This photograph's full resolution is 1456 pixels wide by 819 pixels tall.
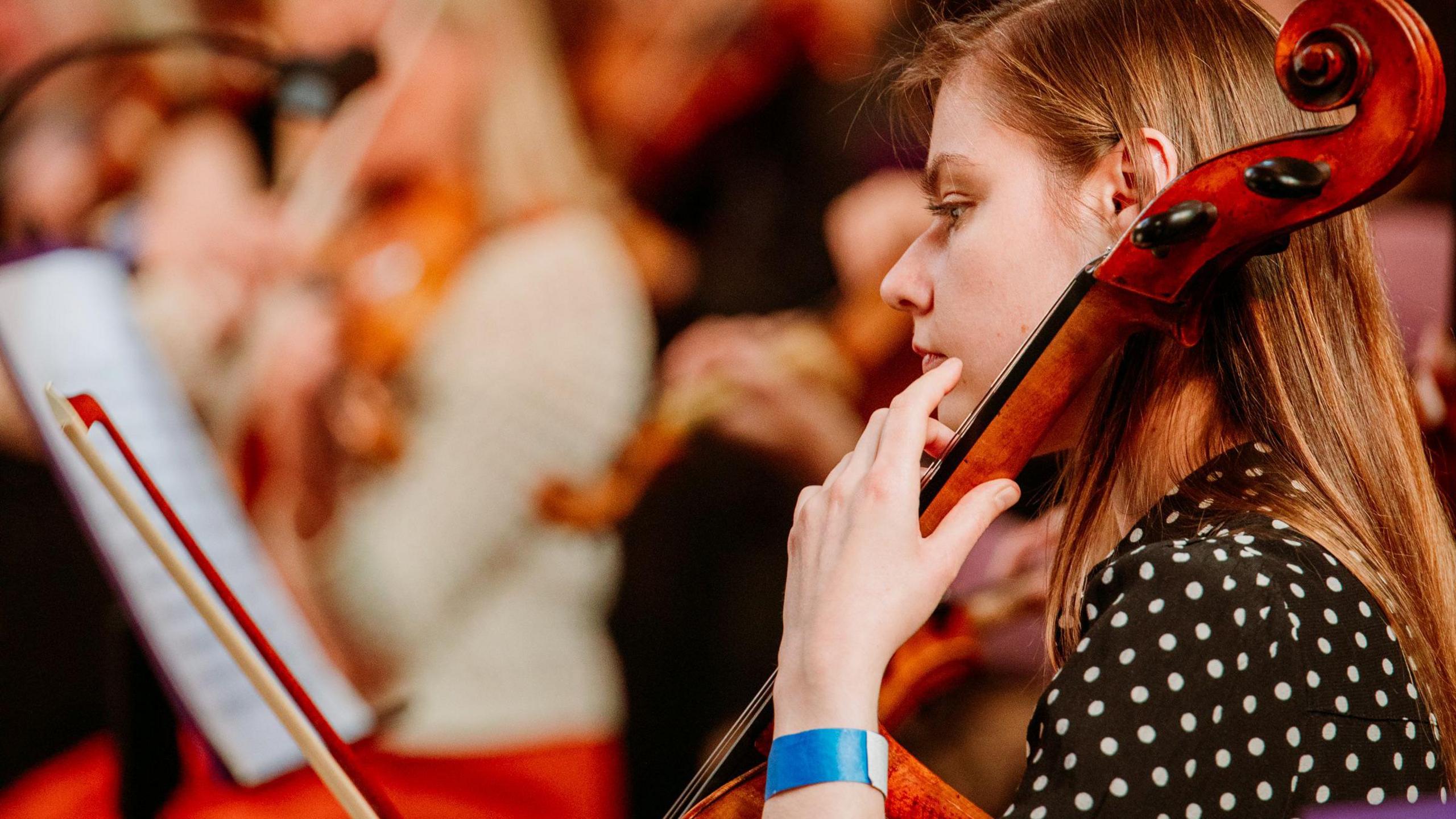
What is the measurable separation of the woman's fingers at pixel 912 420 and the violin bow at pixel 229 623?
0.48 meters

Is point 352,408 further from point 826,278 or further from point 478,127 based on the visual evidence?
point 826,278

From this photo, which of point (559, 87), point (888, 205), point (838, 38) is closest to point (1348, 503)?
point (888, 205)

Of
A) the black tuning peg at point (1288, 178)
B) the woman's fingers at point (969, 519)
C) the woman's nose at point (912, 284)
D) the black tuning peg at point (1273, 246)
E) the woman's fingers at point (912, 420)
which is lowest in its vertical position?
the woman's fingers at point (969, 519)

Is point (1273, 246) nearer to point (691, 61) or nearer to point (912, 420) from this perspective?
point (912, 420)

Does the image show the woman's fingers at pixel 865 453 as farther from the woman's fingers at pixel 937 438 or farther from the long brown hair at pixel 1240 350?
the long brown hair at pixel 1240 350

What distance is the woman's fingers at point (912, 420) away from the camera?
2.77ft

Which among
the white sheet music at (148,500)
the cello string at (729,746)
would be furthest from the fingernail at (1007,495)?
the white sheet music at (148,500)

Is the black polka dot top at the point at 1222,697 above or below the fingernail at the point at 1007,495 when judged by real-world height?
below

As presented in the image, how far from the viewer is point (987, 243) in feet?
3.05

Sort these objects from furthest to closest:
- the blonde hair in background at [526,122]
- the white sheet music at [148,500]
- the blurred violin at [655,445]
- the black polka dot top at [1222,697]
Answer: the blonde hair in background at [526,122] → the blurred violin at [655,445] → the white sheet music at [148,500] → the black polka dot top at [1222,697]

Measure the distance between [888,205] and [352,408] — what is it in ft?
3.92

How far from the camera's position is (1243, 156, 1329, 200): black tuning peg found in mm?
753

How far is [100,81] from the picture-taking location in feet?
9.20

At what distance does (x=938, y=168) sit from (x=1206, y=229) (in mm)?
240
